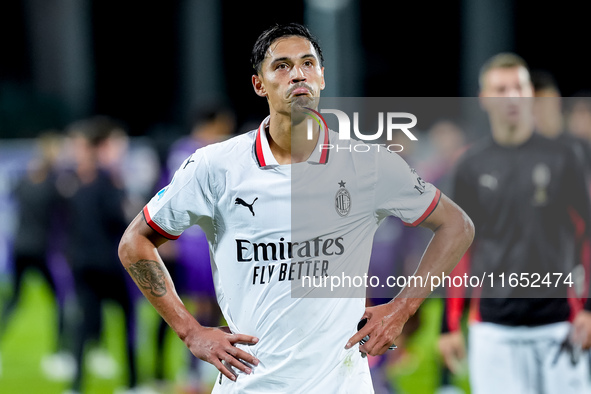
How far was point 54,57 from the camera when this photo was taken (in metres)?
24.7

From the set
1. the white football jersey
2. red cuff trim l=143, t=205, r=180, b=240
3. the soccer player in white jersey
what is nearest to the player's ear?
the soccer player in white jersey

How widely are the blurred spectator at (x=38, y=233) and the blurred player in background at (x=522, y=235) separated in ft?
18.0

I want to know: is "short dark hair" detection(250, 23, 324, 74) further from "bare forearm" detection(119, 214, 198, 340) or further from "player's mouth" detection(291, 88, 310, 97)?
"bare forearm" detection(119, 214, 198, 340)

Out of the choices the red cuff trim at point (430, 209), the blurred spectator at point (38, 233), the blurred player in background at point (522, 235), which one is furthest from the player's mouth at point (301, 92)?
the blurred spectator at point (38, 233)

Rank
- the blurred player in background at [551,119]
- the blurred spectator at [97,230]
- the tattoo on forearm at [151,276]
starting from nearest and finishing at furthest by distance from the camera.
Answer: the tattoo on forearm at [151,276], the blurred player in background at [551,119], the blurred spectator at [97,230]

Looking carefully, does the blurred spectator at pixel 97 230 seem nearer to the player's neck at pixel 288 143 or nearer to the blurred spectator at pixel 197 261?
the blurred spectator at pixel 197 261

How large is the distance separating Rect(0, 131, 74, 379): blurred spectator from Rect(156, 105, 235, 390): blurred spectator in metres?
1.89

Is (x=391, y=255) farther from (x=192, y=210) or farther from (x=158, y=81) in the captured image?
(x=158, y=81)

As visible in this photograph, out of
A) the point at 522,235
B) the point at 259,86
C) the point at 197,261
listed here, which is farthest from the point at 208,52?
the point at 259,86

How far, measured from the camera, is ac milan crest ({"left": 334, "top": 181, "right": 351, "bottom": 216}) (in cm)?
334

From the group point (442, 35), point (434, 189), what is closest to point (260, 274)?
point (434, 189)

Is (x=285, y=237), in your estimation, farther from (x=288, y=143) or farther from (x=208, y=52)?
(x=208, y=52)

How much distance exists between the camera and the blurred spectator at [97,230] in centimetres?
745

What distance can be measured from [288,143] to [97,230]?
4.63 meters
